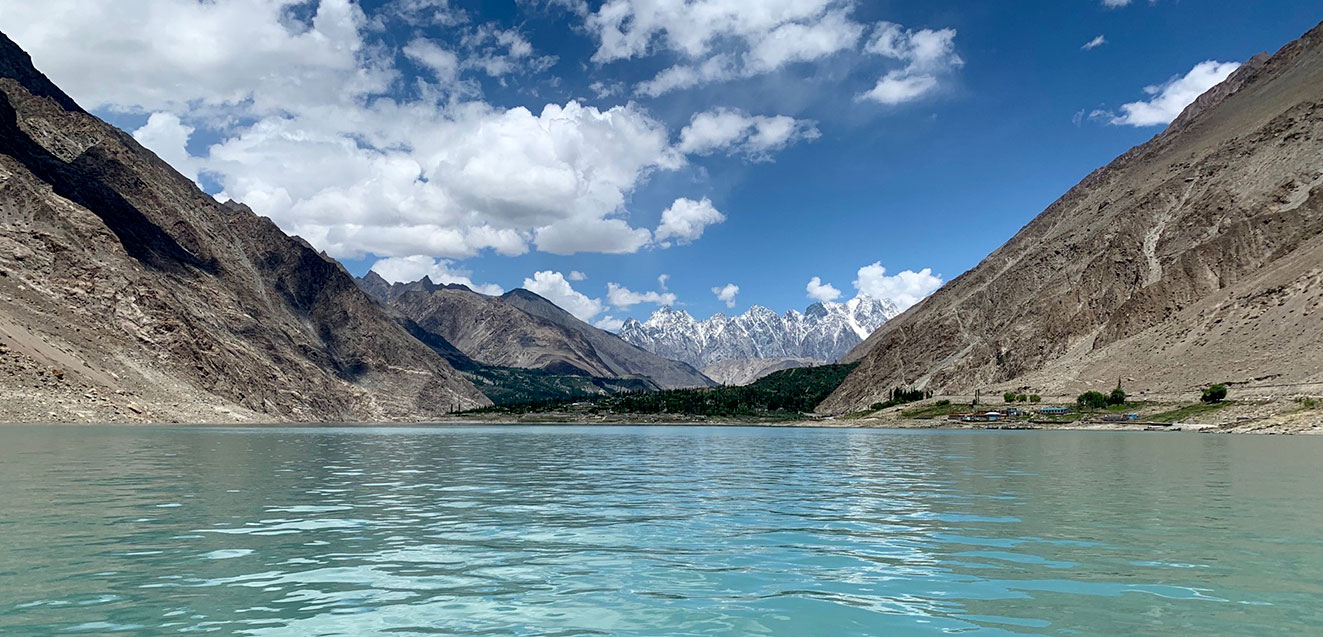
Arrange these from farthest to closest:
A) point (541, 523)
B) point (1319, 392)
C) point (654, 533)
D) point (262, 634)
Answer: point (1319, 392), point (541, 523), point (654, 533), point (262, 634)

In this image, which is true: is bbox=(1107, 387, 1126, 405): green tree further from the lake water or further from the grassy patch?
the lake water

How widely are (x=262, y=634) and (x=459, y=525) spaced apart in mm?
15102

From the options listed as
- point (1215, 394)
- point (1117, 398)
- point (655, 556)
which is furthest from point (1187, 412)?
point (655, 556)

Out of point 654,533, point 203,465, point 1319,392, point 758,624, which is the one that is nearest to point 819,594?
point 758,624

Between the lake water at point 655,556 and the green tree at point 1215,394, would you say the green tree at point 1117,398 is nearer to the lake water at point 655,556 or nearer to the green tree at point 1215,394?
the green tree at point 1215,394

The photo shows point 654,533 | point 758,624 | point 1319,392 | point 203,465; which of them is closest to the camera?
point 758,624

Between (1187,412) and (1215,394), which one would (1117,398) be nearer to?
(1187,412)

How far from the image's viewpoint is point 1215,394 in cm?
16238

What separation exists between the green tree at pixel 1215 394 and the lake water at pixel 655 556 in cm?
13281

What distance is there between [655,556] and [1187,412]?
571 ft

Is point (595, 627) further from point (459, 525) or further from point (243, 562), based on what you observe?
point (459, 525)

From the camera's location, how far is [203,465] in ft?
192

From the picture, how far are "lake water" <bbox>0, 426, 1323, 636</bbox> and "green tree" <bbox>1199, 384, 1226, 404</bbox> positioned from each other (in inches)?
5229

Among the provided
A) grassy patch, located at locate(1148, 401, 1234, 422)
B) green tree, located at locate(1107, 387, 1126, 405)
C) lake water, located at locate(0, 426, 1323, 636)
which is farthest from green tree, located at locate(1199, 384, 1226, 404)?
lake water, located at locate(0, 426, 1323, 636)
